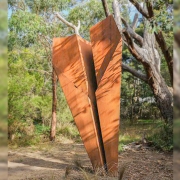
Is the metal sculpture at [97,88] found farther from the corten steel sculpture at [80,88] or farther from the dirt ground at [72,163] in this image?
the dirt ground at [72,163]

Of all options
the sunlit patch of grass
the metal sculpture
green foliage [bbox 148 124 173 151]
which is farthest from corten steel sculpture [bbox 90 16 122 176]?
the sunlit patch of grass

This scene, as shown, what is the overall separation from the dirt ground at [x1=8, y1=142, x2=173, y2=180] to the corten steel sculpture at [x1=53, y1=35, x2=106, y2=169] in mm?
410

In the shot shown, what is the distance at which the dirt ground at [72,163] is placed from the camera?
180 inches

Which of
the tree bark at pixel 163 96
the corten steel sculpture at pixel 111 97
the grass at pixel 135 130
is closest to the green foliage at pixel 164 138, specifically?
the grass at pixel 135 130

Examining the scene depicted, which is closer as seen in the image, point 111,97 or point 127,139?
point 111,97

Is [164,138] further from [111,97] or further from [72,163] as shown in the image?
[111,97]

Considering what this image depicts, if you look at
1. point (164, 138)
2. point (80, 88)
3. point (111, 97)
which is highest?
point (80, 88)

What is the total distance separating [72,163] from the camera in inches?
241

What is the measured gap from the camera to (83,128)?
4.23 m

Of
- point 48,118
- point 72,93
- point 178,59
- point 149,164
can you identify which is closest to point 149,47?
point 149,164

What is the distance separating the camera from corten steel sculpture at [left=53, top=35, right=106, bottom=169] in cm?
421

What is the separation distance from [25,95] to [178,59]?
731 cm

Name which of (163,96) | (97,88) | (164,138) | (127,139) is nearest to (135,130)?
(127,139)

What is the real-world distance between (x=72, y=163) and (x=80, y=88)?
2401mm
